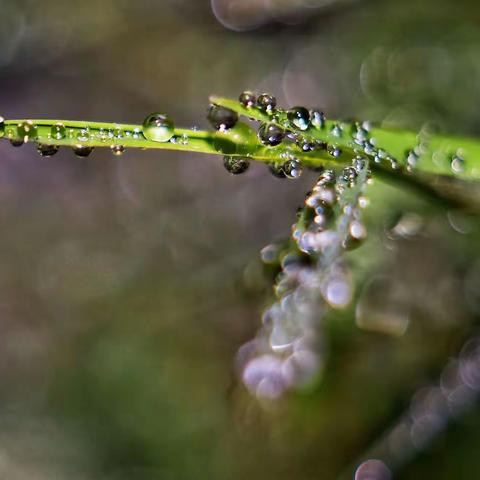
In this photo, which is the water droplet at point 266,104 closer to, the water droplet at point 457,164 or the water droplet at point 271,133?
the water droplet at point 271,133

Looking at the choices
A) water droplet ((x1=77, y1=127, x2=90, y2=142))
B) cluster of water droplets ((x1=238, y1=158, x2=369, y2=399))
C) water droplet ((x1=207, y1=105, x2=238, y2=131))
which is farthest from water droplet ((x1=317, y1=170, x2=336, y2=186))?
water droplet ((x1=77, y1=127, x2=90, y2=142))

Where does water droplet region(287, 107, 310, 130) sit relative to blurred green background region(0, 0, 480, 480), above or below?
below

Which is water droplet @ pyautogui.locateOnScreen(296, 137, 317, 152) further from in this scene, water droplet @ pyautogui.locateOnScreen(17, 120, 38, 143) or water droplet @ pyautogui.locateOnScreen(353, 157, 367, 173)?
water droplet @ pyautogui.locateOnScreen(17, 120, 38, 143)

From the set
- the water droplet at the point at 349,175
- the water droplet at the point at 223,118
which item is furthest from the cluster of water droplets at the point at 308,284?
the water droplet at the point at 223,118

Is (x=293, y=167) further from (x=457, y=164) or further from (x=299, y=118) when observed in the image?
(x=457, y=164)

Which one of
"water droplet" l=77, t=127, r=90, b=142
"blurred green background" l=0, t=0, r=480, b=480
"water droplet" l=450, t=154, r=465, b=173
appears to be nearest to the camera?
"water droplet" l=77, t=127, r=90, b=142

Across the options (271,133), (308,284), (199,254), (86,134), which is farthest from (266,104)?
(199,254)

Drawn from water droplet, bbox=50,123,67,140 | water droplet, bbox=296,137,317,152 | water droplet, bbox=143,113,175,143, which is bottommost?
water droplet, bbox=296,137,317,152

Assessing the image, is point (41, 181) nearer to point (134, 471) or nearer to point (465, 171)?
point (134, 471)
